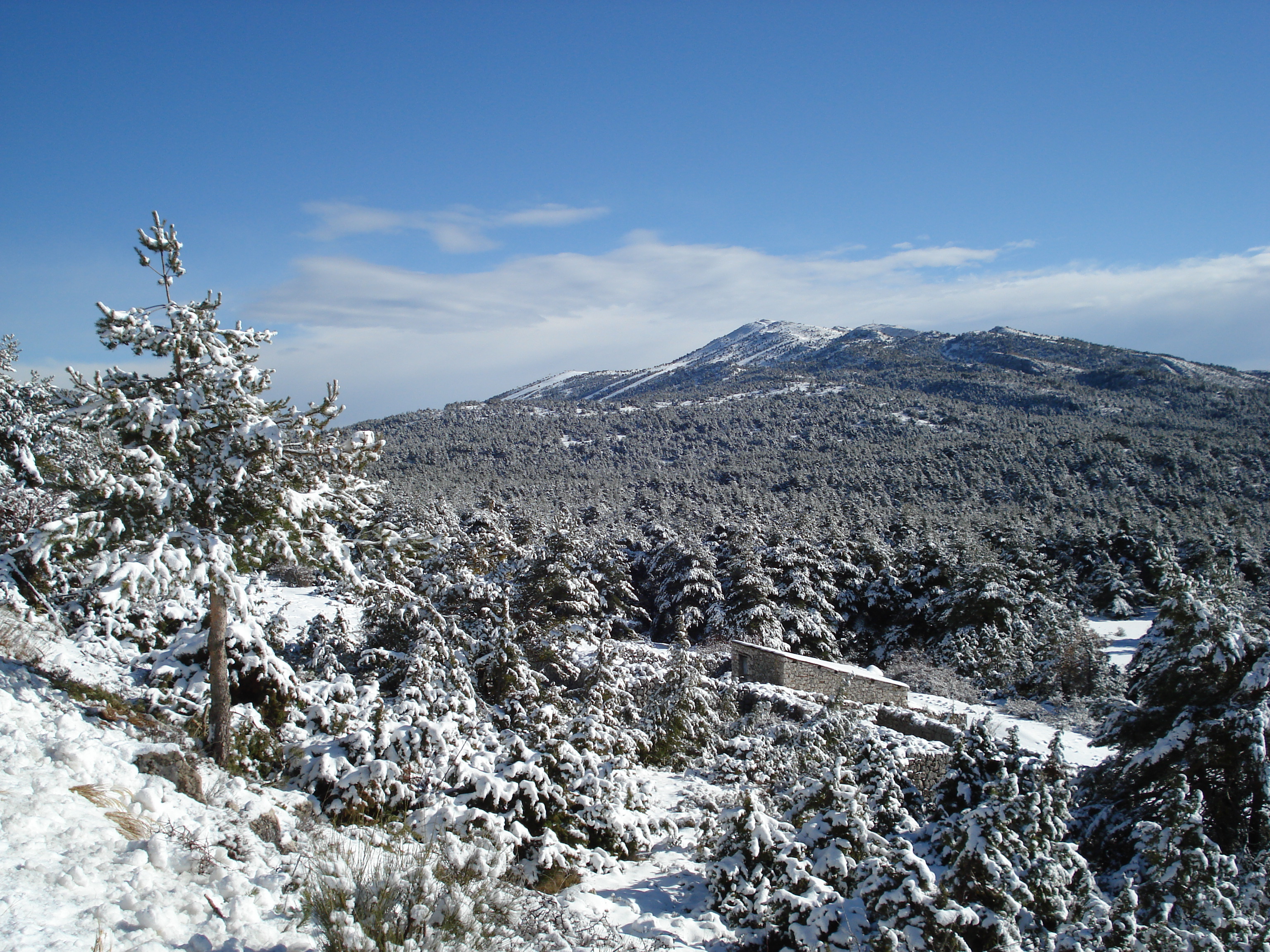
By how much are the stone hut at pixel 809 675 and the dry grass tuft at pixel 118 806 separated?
1828 centimetres

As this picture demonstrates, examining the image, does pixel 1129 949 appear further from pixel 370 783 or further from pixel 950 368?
pixel 950 368

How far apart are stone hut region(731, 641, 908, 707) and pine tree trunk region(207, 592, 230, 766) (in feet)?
55.5

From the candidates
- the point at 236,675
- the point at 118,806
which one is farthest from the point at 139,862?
the point at 236,675

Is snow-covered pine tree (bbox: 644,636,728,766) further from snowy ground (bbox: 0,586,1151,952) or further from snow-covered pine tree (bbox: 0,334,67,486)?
snow-covered pine tree (bbox: 0,334,67,486)

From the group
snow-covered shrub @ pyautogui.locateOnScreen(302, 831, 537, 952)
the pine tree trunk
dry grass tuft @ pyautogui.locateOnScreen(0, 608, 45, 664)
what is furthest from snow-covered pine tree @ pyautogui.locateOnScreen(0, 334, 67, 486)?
snow-covered shrub @ pyautogui.locateOnScreen(302, 831, 537, 952)

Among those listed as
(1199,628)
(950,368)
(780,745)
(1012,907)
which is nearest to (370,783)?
(1012,907)

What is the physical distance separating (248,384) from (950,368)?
7737 inches

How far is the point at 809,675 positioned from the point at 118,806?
20422mm

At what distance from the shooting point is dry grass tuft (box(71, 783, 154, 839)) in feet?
14.7

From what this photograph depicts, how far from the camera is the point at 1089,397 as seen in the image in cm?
13038

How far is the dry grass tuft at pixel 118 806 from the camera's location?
447cm

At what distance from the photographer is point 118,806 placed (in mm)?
4719

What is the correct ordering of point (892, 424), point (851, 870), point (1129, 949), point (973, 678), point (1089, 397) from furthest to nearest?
1. point (1089, 397)
2. point (892, 424)
3. point (973, 678)
4. point (851, 870)
5. point (1129, 949)

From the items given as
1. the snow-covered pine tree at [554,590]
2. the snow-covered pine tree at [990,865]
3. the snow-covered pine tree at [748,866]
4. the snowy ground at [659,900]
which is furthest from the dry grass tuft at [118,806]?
the snow-covered pine tree at [554,590]
